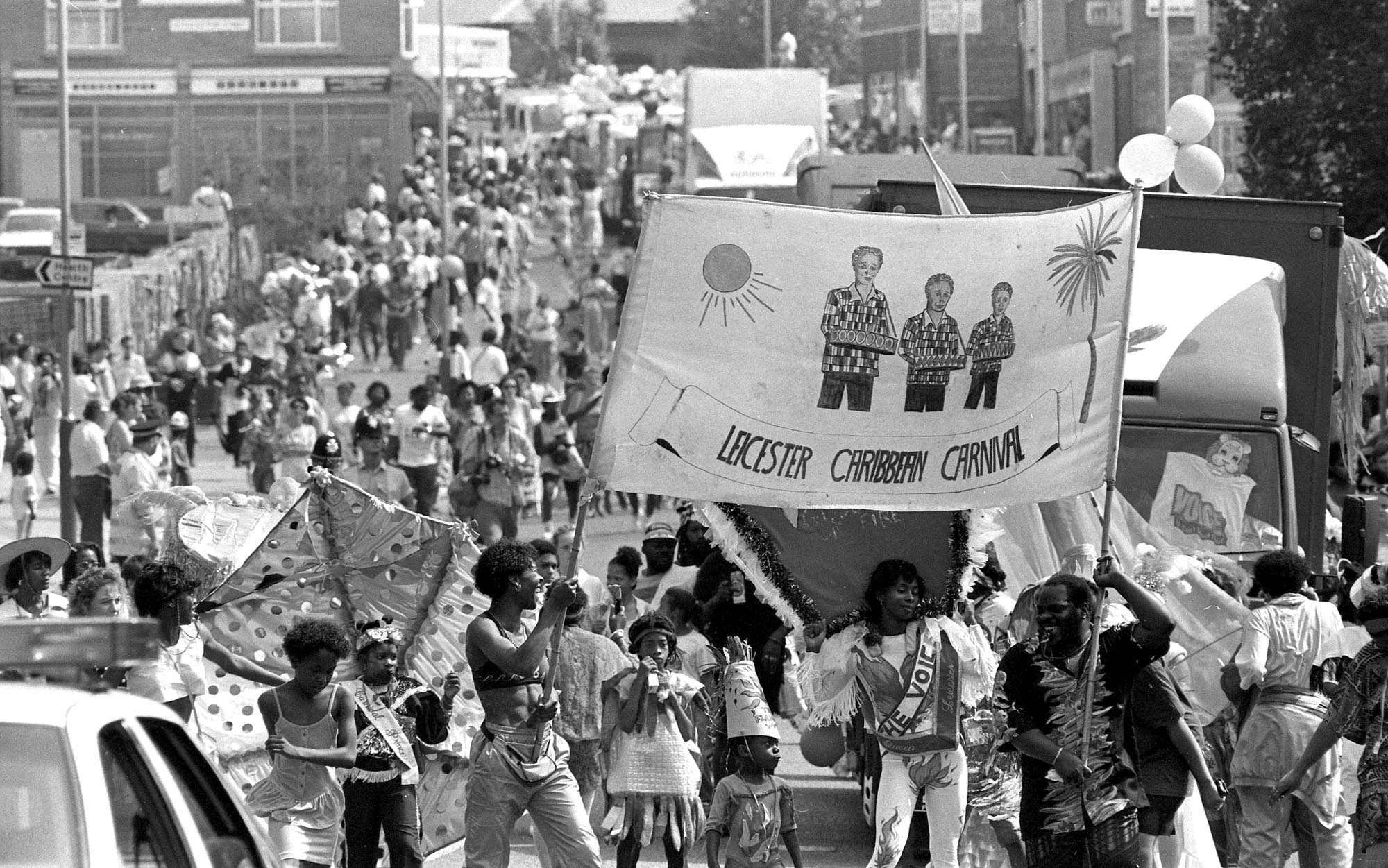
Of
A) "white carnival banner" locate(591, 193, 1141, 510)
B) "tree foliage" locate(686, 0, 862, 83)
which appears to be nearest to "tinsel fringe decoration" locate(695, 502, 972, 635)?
"white carnival banner" locate(591, 193, 1141, 510)

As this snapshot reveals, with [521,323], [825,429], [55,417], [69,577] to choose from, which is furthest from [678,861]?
[521,323]

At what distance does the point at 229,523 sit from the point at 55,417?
49.4ft

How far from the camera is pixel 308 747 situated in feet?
26.6

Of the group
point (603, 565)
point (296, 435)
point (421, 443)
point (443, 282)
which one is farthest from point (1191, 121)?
point (443, 282)

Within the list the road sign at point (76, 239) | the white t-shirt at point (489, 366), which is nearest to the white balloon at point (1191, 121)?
the road sign at point (76, 239)

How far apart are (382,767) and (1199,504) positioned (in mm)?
4716

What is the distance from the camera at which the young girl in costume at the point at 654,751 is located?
9359mm

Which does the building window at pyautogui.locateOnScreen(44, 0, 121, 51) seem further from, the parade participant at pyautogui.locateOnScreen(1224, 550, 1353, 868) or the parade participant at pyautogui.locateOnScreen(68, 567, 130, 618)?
the parade participant at pyautogui.locateOnScreen(1224, 550, 1353, 868)

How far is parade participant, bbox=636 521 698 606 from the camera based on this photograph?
12.4 meters

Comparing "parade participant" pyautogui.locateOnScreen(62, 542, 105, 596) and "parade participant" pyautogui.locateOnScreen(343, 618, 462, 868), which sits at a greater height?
"parade participant" pyautogui.locateOnScreen(62, 542, 105, 596)

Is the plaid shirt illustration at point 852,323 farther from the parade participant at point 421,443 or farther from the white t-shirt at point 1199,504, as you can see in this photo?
the parade participant at point 421,443

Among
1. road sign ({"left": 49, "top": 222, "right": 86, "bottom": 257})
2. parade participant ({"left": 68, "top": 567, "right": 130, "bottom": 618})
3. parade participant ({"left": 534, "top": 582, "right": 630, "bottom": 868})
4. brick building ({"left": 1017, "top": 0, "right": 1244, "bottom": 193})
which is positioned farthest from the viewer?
brick building ({"left": 1017, "top": 0, "right": 1244, "bottom": 193})

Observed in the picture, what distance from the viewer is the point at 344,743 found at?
8.15m

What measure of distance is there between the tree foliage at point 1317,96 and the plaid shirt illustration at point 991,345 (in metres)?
16.3
